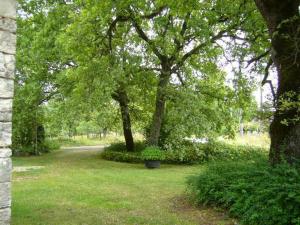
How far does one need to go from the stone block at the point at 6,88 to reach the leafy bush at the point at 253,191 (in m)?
4.19

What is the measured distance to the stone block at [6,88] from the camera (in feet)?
17.3

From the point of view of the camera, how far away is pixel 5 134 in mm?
5316

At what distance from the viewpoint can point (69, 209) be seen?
7.93 meters

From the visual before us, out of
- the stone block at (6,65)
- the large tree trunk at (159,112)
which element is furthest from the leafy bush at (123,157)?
the stone block at (6,65)

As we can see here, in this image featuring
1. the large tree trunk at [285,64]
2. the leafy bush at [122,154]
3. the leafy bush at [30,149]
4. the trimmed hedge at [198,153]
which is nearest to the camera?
the large tree trunk at [285,64]

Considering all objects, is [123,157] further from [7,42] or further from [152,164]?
[7,42]

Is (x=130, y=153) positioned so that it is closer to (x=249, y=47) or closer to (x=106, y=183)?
(x=106, y=183)

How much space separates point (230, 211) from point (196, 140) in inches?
445

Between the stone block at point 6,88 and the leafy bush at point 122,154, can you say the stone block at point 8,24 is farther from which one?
Result: the leafy bush at point 122,154

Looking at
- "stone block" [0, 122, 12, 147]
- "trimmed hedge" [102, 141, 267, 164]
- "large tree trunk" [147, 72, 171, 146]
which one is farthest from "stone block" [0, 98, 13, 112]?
"trimmed hedge" [102, 141, 267, 164]

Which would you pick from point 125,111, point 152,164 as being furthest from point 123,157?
point 152,164

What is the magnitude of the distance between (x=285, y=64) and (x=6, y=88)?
5.13 meters

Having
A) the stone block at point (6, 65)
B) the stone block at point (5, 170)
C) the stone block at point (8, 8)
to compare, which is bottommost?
the stone block at point (5, 170)

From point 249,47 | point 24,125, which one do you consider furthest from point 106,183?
point 24,125
